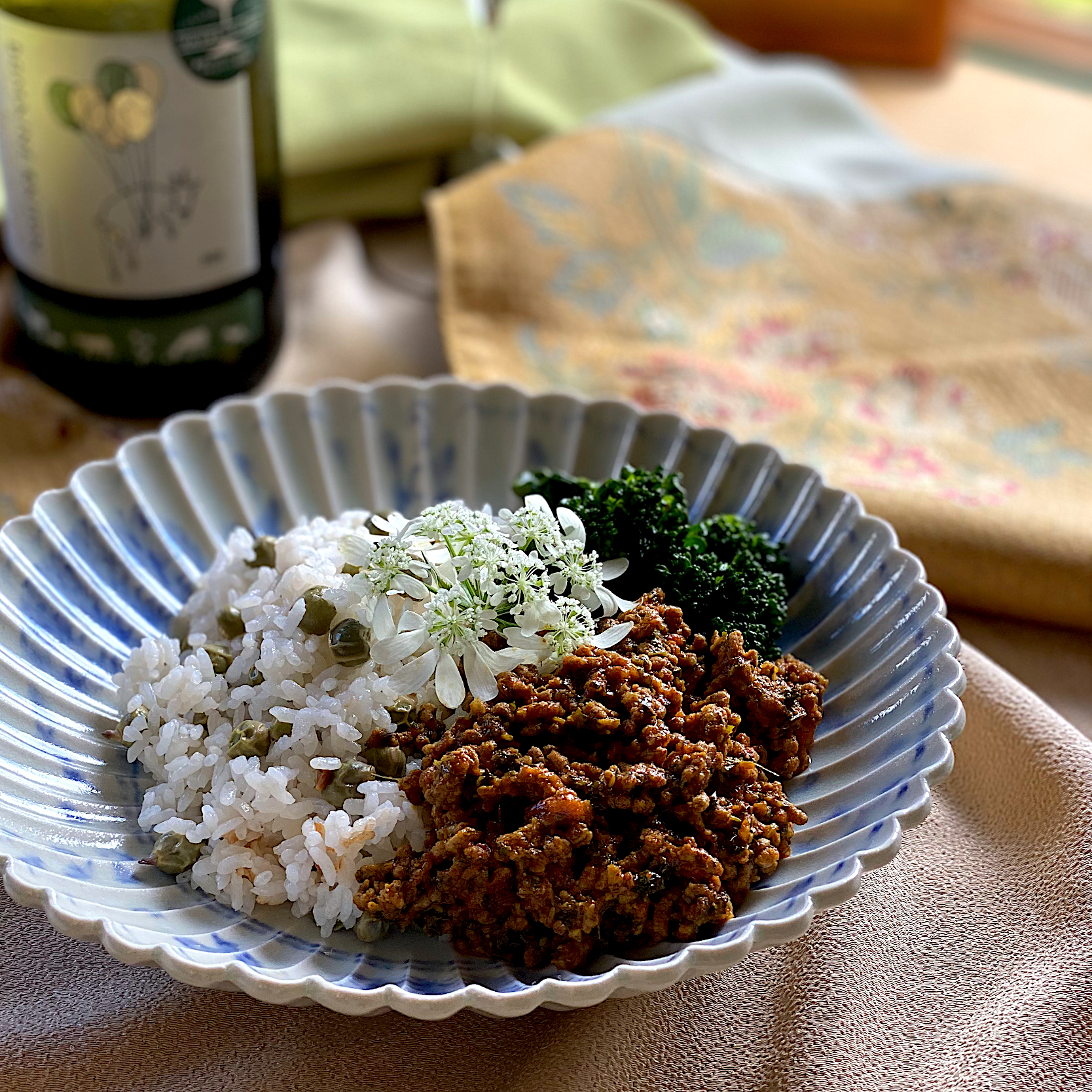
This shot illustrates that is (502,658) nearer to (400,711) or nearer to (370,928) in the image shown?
(400,711)

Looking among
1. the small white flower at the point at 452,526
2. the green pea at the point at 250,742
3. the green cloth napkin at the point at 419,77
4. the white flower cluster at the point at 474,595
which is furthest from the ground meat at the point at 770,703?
→ the green cloth napkin at the point at 419,77

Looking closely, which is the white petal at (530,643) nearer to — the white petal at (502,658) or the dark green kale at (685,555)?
the white petal at (502,658)

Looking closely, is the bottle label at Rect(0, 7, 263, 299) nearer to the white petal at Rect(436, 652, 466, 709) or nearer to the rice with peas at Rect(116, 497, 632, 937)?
the rice with peas at Rect(116, 497, 632, 937)

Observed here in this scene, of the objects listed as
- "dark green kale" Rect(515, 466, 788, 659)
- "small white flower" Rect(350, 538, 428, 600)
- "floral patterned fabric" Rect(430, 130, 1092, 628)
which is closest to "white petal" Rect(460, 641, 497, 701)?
"small white flower" Rect(350, 538, 428, 600)

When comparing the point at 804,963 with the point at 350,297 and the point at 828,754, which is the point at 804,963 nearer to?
the point at 828,754

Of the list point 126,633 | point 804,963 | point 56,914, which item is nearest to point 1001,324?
point 804,963

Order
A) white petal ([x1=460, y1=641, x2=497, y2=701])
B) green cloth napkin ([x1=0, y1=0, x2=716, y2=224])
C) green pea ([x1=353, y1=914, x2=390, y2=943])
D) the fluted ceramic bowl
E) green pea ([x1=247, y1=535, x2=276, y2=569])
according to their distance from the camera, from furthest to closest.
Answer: green cloth napkin ([x1=0, y1=0, x2=716, y2=224]) → green pea ([x1=247, y1=535, x2=276, y2=569]) → white petal ([x1=460, y1=641, x2=497, y2=701]) → green pea ([x1=353, y1=914, x2=390, y2=943]) → the fluted ceramic bowl
